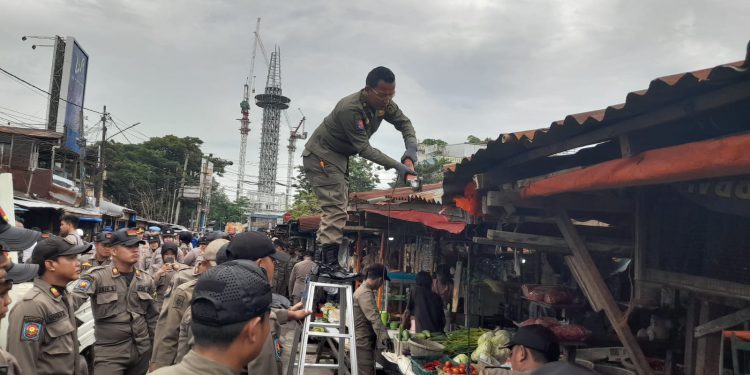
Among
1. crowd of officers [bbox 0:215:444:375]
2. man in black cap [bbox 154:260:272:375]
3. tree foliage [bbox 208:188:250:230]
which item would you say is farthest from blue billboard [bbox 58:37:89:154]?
tree foliage [bbox 208:188:250:230]

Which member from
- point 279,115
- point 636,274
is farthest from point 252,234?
point 279,115

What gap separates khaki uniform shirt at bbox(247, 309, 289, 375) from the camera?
130 inches

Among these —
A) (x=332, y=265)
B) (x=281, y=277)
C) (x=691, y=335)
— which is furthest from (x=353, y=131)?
(x=281, y=277)

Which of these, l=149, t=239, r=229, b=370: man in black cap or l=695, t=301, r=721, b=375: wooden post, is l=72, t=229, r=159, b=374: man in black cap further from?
l=695, t=301, r=721, b=375: wooden post

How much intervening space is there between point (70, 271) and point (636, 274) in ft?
14.4

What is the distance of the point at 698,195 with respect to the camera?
344 centimetres

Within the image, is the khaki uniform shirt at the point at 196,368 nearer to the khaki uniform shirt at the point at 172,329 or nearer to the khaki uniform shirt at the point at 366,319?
the khaki uniform shirt at the point at 172,329

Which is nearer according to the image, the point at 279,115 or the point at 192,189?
the point at 192,189

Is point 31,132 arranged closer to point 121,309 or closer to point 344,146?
point 121,309

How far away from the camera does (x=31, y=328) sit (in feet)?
12.3

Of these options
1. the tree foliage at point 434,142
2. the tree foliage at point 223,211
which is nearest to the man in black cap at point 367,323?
the tree foliage at point 434,142

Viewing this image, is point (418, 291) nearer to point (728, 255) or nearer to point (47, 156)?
point (728, 255)

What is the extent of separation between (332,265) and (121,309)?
2.18m

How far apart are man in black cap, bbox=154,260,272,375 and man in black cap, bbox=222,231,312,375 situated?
1.52 metres
